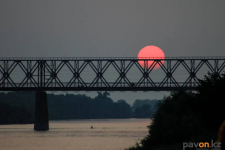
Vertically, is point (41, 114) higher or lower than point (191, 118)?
higher

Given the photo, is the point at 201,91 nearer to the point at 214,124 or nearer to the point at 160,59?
the point at 214,124

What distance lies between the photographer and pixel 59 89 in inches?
4705

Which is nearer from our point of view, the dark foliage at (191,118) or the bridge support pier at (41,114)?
the dark foliage at (191,118)

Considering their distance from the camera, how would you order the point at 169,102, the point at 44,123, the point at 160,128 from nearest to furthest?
the point at 160,128 < the point at 169,102 < the point at 44,123

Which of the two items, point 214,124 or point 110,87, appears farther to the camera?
point 110,87

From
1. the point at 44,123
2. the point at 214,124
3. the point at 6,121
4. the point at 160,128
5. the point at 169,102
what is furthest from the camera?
the point at 6,121

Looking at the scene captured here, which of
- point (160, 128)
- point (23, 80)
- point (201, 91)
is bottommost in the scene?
point (160, 128)

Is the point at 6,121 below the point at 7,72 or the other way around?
below

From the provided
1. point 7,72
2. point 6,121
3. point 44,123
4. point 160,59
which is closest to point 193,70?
point 160,59

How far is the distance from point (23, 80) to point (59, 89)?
384 inches

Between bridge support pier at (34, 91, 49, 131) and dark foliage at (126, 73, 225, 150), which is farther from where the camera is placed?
bridge support pier at (34, 91, 49, 131)

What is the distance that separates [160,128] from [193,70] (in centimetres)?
6198

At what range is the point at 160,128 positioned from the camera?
57.8 meters

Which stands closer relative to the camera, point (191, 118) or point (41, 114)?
point (191, 118)
